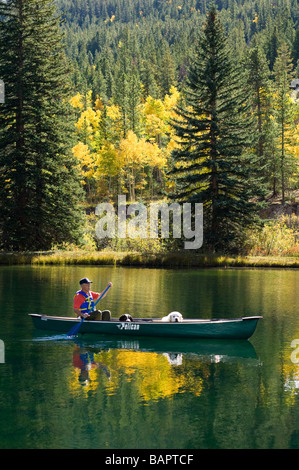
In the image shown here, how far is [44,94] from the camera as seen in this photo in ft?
134

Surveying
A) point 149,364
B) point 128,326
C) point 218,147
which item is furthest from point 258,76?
point 149,364

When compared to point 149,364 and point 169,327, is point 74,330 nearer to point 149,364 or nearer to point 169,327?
point 169,327

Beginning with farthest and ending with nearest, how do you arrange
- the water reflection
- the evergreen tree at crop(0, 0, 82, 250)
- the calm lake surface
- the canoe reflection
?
the evergreen tree at crop(0, 0, 82, 250)
the canoe reflection
the water reflection
the calm lake surface

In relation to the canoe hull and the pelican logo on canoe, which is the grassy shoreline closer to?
the canoe hull

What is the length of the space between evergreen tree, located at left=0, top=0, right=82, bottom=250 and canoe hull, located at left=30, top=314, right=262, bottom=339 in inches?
954

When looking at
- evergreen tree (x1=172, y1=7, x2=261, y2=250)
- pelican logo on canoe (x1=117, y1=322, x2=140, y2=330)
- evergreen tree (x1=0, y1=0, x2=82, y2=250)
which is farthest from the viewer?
evergreen tree (x1=0, y1=0, x2=82, y2=250)

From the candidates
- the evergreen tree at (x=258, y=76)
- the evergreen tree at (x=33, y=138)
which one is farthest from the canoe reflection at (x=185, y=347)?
the evergreen tree at (x=258, y=76)

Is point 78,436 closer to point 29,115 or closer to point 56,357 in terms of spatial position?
point 56,357

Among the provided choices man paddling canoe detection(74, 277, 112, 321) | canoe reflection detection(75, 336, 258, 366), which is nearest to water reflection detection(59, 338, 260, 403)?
canoe reflection detection(75, 336, 258, 366)

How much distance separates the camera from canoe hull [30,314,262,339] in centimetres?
1592

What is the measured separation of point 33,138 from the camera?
1588 inches

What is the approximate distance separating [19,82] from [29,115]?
2547mm

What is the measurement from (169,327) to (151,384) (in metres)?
4.03

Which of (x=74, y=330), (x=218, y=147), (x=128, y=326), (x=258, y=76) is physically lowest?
(x=74, y=330)
